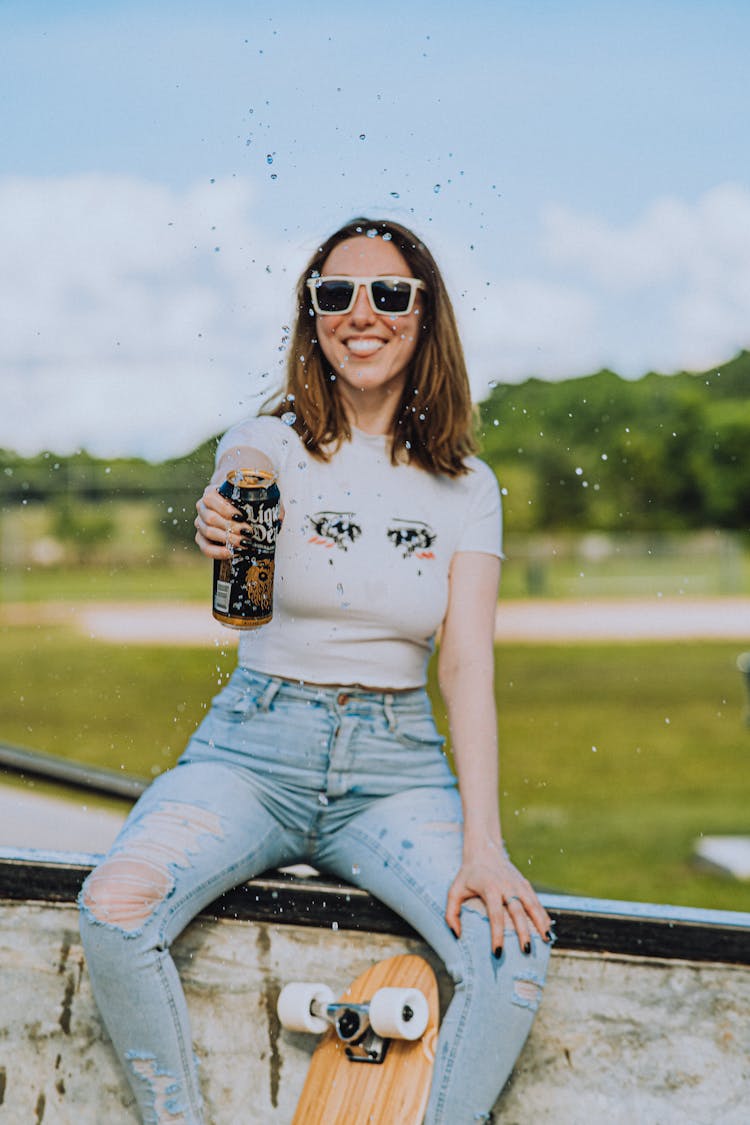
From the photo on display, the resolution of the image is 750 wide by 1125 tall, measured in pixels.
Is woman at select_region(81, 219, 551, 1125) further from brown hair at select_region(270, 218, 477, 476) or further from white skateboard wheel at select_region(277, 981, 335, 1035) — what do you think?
white skateboard wheel at select_region(277, 981, 335, 1035)

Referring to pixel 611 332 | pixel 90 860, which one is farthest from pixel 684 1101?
pixel 611 332

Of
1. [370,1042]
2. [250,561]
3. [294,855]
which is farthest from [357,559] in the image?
[370,1042]

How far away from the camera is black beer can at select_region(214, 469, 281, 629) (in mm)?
1876

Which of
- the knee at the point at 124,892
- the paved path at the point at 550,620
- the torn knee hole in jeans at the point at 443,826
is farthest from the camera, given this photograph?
the paved path at the point at 550,620

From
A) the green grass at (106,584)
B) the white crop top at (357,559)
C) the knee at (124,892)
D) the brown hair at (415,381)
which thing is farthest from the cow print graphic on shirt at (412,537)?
the green grass at (106,584)

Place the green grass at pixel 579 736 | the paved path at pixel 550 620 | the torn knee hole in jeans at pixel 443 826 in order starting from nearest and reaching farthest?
the torn knee hole in jeans at pixel 443 826, the green grass at pixel 579 736, the paved path at pixel 550 620

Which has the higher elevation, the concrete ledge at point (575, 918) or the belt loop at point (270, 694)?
the belt loop at point (270, 694)

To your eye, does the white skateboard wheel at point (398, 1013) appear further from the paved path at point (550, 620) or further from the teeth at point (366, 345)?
the paved path at point (550, 620)

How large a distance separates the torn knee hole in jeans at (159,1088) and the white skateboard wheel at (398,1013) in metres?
0.28

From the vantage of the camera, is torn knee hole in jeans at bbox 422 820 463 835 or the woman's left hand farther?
torn knee hole in jeans at bbox 422 820 463 835

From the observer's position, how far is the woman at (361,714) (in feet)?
6.03

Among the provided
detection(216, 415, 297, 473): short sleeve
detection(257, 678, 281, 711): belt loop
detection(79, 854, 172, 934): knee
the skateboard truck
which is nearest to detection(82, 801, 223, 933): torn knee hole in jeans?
detection(79, 854, 172, 934): knee

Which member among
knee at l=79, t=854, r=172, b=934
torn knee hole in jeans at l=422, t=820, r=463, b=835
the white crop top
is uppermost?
the white crop top

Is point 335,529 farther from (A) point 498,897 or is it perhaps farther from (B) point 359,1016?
(B) point 359,1016
